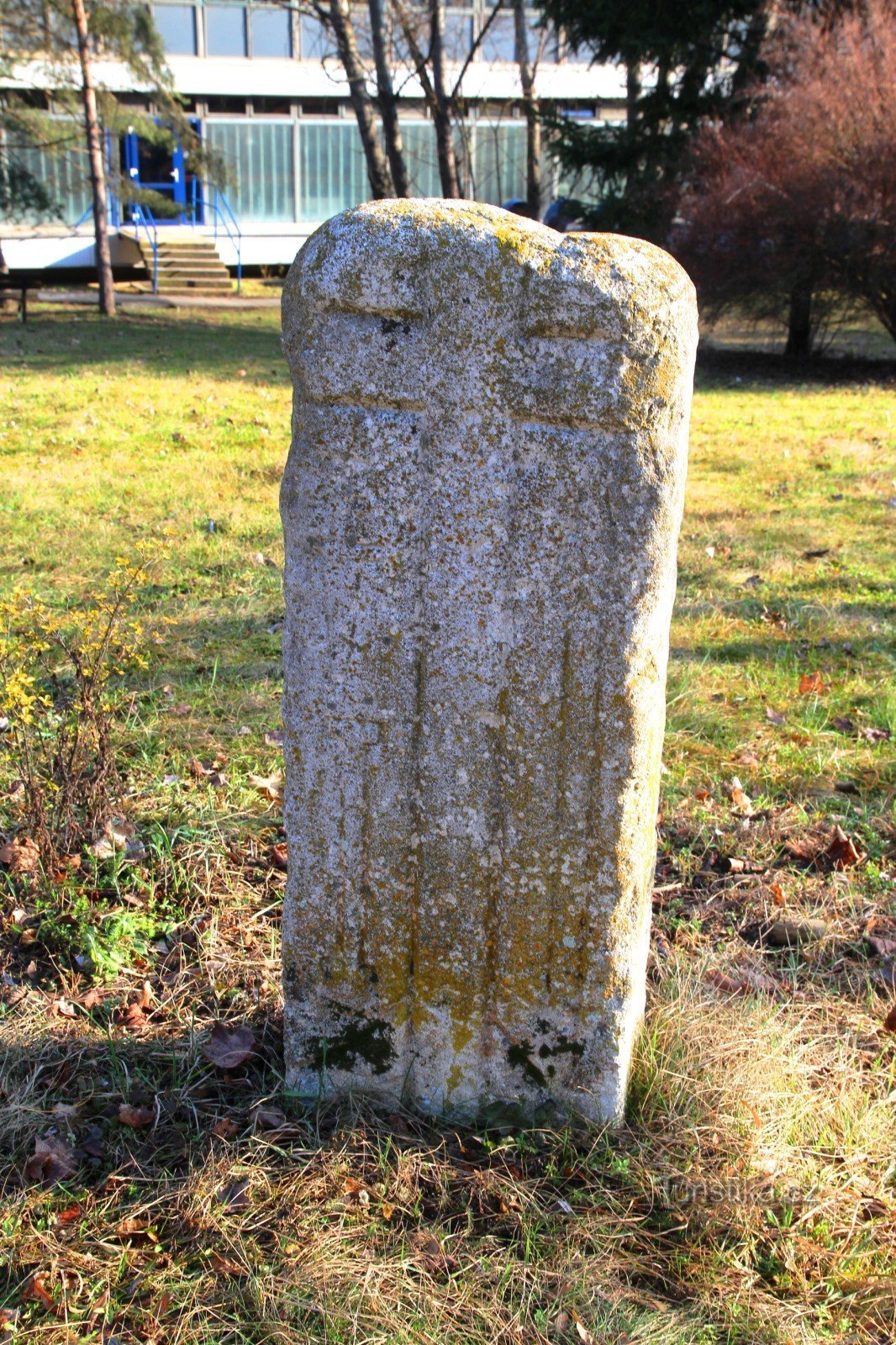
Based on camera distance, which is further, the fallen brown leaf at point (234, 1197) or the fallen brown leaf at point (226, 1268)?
the fallen brown leaf at point (234, 1197)

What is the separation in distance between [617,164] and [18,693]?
49.1ft

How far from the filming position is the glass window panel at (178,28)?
80.3ft

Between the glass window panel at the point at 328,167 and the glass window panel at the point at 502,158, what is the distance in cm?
312

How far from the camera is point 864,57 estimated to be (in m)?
13.2

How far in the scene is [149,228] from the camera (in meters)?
23.2

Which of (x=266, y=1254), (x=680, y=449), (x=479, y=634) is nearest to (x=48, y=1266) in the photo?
(x=266, y=1254)

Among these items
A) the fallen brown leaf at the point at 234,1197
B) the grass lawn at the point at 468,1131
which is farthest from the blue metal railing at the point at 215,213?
the fallen brown leaf at the point at 234,1197

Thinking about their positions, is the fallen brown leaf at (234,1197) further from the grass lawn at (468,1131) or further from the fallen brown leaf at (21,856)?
the fallen brown leaf at (21,856)

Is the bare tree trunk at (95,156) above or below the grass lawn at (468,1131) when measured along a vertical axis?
above

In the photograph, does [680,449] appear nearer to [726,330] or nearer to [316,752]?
[316,752]

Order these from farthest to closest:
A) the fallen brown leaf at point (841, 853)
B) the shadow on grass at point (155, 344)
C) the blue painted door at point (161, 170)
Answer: the blue painted door at point (161, 170) → the shadow on grass at point (155, 344) → the fallen brown leaf at point (841, 853)

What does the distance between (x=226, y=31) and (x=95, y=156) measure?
10.9 meters

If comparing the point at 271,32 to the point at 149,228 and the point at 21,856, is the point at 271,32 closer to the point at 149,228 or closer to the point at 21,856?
the point at 149,228

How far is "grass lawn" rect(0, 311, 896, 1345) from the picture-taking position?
211 centimetres
